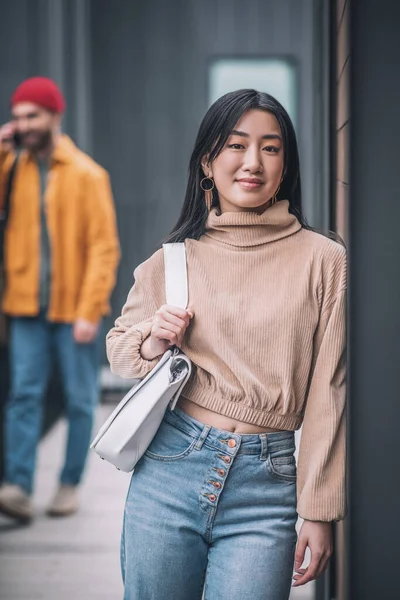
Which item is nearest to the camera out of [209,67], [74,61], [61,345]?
[209,67]

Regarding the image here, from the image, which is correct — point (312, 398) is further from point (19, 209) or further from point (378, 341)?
point (19, 209)

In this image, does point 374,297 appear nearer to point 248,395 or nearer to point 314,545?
point 248,395

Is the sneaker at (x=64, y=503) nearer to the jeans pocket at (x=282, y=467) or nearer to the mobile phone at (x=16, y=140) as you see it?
the mobile phone at (x=16, y=140)

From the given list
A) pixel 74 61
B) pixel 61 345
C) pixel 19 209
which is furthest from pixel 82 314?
pixel 74 61

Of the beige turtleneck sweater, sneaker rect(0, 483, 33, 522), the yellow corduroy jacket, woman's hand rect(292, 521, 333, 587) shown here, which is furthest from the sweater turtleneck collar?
sneaker rect(0, 483, 33, 522)

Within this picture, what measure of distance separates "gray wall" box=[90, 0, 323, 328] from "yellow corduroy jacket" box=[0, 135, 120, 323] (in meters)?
0.22

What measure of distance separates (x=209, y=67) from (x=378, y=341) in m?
1.53

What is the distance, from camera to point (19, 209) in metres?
3.65

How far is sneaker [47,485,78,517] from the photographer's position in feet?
12.2

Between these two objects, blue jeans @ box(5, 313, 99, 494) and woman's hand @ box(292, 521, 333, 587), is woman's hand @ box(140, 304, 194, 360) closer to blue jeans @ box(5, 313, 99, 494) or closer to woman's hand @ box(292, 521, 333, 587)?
woman's hand @ box(292, 521, 333, 587)

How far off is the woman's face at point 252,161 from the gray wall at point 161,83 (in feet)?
3.50

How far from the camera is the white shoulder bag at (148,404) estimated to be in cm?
159

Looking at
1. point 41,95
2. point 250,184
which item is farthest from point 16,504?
point 250,184

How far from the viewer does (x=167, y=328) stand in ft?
5.14
